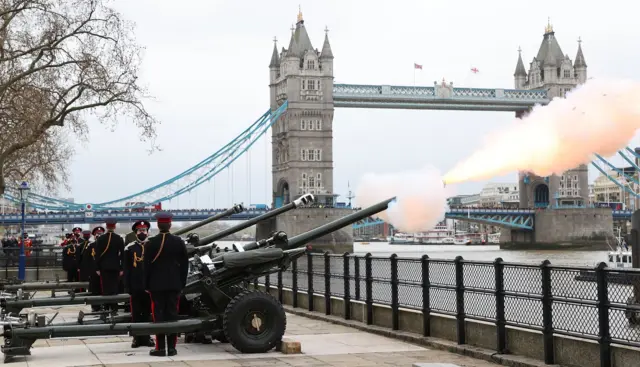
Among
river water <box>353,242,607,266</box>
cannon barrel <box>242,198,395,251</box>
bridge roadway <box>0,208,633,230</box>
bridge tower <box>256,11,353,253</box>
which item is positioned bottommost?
river water <box>353,242,607,266</box>

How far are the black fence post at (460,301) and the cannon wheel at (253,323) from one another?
7.64 feet

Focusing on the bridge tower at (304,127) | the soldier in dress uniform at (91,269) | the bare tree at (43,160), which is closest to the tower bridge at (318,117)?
the bridge tower at (304,127)

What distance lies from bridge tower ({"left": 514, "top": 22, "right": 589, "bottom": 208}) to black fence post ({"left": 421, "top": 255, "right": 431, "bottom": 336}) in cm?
12423

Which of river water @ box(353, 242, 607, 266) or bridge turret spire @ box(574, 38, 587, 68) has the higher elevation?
bridge turret spire @ box(574, 38, 587, 68)

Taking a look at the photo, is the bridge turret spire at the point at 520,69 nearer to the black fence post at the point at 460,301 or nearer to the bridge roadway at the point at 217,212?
the bridge roadway at the point at 217,212

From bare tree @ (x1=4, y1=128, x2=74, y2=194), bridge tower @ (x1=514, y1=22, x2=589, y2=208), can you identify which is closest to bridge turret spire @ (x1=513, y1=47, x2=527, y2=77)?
bridge tower @ (x1=514, y1=22, x2=589, y2=208)

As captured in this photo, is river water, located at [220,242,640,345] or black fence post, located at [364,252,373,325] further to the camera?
black fence post, located at [364,252,373,325]

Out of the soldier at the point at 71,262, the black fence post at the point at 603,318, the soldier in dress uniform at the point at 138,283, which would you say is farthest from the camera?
the soldier at the point at 71,262

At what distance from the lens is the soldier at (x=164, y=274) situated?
473 inches

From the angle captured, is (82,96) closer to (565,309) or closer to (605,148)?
(605,148)

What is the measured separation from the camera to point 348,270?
16.5 metres

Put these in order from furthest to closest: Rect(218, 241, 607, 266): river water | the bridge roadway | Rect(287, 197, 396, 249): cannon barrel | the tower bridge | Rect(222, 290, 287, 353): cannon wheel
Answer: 1. the tower bridge
2. the bridge roadway
3. Rect(218, 241, 607, 266): river water
4. Rect(287, 197, 396, 249): cannon barrel
5. Rect(222, 290, 287, 353): cannon wheel

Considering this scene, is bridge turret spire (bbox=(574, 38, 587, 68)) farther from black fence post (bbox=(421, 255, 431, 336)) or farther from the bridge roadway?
black fence post (bbox=(421, 255, 431, 336))

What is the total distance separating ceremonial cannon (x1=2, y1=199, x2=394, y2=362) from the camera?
11.8 meters
